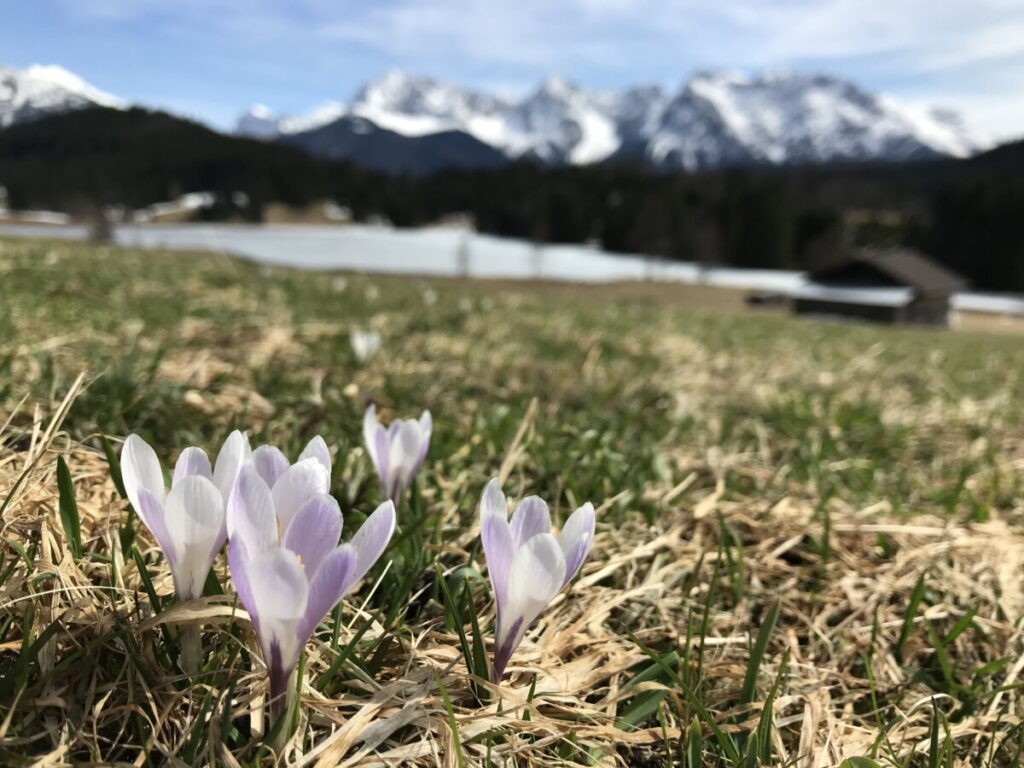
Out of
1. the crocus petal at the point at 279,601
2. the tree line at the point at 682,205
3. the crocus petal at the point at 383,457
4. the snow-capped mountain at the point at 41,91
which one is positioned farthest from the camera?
the tree line at the point at 682,205

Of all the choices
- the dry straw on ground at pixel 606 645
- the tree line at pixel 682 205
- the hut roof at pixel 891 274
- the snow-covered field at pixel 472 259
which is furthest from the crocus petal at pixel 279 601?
the snow-covered field at pixel 472 259

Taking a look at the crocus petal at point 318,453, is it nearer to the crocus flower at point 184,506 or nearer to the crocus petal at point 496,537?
the crocus flower at point 184,506

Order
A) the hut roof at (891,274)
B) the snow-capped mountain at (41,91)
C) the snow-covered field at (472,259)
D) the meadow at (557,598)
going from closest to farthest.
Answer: the meadow at (557,598) < the snow-capped mountain at (41,91) < the hut roof at (891,274) < the snow-covered field at (472,259)

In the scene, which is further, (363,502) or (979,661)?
(363,502)

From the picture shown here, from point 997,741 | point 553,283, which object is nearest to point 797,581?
point 997,741

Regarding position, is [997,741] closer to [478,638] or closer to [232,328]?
[478,638]

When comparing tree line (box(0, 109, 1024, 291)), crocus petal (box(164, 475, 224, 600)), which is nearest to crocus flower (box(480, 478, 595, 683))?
crocus petal (box(164, 475, 224, 600))

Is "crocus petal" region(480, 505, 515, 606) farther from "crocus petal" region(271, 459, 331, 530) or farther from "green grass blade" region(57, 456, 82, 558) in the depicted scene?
"green grass blade" region(57, 456, 82, 558)
